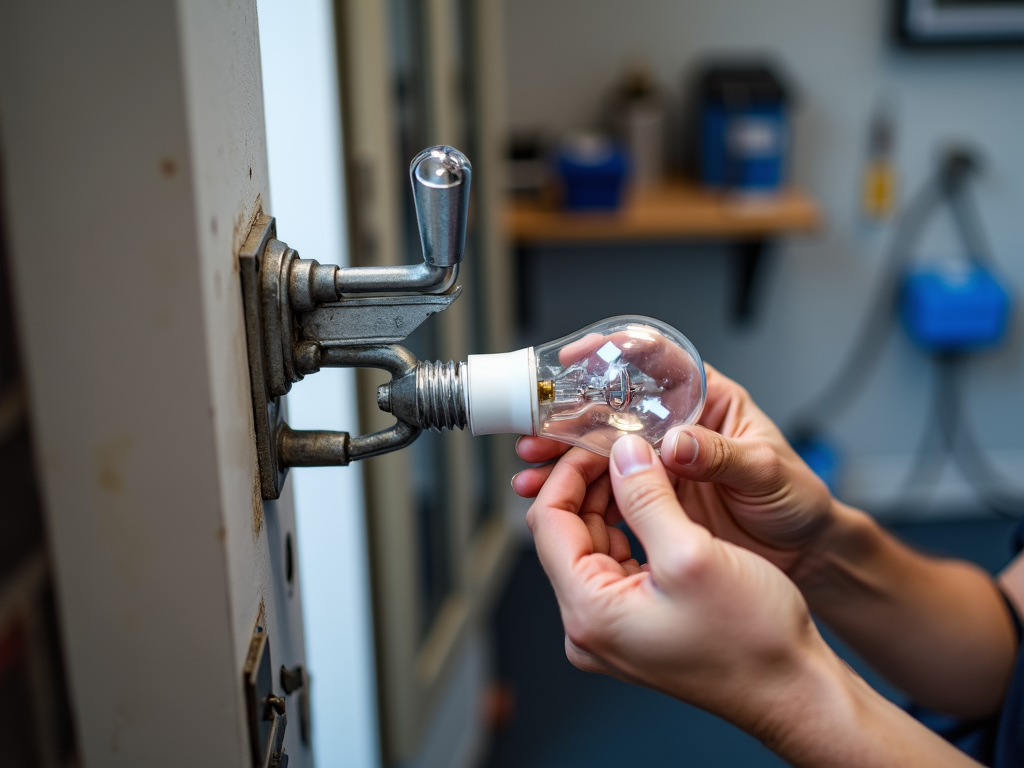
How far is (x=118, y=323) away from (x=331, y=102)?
0.76 m

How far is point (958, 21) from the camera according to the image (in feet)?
7.27

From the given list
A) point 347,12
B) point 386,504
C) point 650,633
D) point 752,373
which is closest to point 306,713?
point 650,633

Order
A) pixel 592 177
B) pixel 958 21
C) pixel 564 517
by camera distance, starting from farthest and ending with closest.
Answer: pixel 958 21 → pixel 592 177 → pixel 564 517

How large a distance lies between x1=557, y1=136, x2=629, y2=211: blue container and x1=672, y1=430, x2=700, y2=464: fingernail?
1.49m

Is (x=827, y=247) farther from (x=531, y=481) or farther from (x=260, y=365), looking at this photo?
(x=260, y=365)

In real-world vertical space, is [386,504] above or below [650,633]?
below

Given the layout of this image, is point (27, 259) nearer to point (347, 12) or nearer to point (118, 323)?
point (118, 323)

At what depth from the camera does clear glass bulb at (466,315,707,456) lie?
59cm

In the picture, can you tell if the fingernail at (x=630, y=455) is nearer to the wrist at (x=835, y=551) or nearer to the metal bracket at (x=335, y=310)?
the metal bracket at (x=335, y=310)

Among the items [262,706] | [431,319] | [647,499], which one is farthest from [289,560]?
[431,319]

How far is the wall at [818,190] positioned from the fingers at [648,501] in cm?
186

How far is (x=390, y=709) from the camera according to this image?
4.48 feet

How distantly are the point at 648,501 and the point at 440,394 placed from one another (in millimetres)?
133

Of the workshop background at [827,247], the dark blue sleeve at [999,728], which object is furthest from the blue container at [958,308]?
the dark blue sleeve at [999,728]
